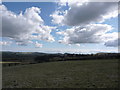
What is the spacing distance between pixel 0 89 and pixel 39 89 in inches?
140

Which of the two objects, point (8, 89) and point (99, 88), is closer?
point (99, 88)

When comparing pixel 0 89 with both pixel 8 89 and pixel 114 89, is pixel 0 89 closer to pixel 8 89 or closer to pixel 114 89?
pixel 8 89

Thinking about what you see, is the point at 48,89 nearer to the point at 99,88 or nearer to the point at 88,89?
the point at 88,89

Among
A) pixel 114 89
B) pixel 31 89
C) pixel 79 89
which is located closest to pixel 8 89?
pixel 31 89

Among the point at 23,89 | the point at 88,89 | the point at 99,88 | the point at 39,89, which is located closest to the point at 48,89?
the point at 39,89

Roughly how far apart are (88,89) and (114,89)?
6.75 ft

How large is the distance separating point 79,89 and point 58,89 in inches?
70.2

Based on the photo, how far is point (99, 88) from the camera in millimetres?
11227

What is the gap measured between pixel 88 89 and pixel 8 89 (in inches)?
280

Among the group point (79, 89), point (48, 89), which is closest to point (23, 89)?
point (48, 89)

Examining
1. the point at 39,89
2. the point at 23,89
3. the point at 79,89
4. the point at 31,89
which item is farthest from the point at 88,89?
the point at 23,89

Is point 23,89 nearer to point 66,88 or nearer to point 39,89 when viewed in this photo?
point 39,89

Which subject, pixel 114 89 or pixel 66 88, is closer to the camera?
pixel 114 89

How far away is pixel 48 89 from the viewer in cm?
1144
